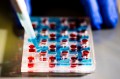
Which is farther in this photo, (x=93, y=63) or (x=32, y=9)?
(x=32, y=9)

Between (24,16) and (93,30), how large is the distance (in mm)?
232

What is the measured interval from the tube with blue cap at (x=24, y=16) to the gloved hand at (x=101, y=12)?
10 cm

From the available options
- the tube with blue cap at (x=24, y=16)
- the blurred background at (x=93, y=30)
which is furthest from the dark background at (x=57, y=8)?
the tube with blue cap at (x=24, y=16)

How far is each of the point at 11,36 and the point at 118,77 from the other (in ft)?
1.03

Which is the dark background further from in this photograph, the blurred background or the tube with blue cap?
the tube with blue cap

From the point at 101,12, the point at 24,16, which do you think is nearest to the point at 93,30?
the point at 101,12

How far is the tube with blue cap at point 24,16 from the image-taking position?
495 mm

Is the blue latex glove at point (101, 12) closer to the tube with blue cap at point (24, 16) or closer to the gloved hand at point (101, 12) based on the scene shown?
the gloved hand at point (101, 12)

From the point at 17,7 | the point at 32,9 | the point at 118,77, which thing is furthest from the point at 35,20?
the point at 118,77

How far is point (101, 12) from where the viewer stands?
2.17ft

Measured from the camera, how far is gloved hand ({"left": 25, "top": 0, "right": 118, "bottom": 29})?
2.09ft

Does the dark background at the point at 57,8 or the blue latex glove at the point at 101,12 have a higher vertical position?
the dark background at the point at 57,8

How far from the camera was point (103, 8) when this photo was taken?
648 mm

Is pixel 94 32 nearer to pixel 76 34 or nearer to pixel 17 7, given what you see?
pixel 76 34
